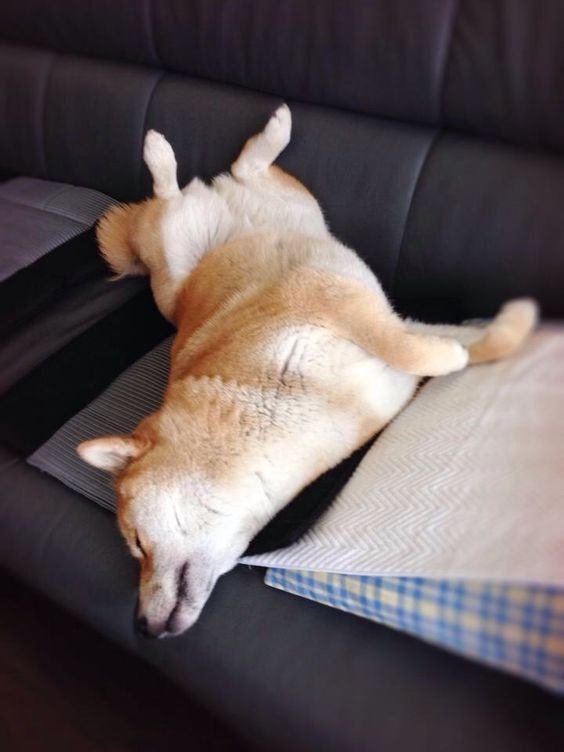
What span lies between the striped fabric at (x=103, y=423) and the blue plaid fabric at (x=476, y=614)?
0.55 meters

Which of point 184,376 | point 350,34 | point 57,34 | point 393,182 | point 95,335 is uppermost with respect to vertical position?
point 350,34

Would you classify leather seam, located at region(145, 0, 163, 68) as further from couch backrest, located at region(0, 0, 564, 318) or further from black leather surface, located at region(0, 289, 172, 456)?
black leather surface, located at region(0, 289, 172, 456)

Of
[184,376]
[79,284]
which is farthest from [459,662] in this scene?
[79,284]

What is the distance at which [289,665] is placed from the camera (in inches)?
38.5

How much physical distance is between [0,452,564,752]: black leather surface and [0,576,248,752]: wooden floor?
300mm

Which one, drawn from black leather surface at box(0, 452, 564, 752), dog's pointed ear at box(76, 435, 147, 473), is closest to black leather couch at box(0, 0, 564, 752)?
black leather surface at box(0, 452, 564, 752)

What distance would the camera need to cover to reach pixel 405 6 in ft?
4.00

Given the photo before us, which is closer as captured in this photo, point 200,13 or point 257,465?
point 257,465

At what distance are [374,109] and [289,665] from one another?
44.1 inches

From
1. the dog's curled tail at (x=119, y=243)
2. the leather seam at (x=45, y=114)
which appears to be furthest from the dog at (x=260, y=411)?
the leather seam at (x=45, y=114)

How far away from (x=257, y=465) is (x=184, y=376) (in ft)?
0.81

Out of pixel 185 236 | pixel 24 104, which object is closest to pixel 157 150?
pixel 185 236

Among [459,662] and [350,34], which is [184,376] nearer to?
[459,662]

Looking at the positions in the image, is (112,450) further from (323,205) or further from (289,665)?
(323,205)
